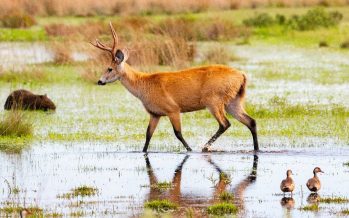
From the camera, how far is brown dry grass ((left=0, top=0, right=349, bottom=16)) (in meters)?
44.3

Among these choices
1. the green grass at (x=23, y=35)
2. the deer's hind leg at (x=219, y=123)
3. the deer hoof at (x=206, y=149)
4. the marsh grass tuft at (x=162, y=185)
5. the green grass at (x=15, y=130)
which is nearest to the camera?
the marsh grass tuft at (x=162, y=185)

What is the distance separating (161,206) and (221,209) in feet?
2.30

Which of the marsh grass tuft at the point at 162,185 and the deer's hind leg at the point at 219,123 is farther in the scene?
the deer's hind leg at the point at 219,123

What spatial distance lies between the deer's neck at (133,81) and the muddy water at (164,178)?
40.7 inches

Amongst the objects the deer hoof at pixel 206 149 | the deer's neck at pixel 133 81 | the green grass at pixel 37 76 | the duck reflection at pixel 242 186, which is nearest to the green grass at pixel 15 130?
the deer's neck at pixel 133 81

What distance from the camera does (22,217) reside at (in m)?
10.1

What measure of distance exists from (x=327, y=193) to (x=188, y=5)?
114 ft

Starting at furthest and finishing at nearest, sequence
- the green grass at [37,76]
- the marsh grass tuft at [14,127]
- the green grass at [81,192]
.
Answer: the green grass at [37,76]
the marsh grass tuft at [14,127]
the green grass at [81,192]

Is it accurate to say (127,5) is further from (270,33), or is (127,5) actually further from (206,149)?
(206,149)

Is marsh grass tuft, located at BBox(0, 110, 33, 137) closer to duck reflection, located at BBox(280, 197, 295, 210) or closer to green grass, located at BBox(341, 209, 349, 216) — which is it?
duck reflection, located at BBox(280, 197, 295, 210)

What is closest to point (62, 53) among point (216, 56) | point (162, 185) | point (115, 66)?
point (216, 56)

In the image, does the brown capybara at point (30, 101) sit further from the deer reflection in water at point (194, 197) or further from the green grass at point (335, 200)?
the green grass at point (335, 200)

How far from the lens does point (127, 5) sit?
4606cm

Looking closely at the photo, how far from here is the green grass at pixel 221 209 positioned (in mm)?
10750
